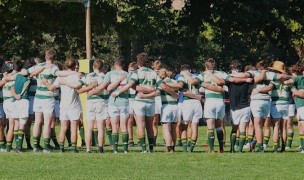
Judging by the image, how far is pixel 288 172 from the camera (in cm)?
1956

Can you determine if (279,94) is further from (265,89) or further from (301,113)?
(265,89)

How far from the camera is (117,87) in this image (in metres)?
24.2

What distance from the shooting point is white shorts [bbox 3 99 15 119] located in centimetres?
2466

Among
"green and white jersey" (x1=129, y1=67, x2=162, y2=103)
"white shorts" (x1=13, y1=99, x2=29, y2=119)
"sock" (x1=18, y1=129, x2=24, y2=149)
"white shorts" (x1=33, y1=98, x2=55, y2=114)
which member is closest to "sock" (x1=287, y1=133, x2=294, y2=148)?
"green and white jersey" (x1=129, y1=67, x2=162, y2=103)

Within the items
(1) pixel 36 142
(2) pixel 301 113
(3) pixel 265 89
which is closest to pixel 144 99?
(1) pixel 36 142

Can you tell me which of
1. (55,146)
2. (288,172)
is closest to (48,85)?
(55,146)

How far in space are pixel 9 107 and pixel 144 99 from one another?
344cm

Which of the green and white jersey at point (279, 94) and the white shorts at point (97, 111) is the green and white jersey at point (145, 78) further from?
the green and white jersey at point (279, 94)

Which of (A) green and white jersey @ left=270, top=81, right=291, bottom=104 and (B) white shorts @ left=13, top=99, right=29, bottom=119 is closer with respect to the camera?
(B) white shorts @ left=13, top=99, right=29, bottom=119

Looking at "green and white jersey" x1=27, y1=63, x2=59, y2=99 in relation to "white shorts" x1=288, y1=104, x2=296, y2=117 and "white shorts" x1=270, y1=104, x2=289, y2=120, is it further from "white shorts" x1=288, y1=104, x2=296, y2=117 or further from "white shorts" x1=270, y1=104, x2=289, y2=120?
"white shorts" x1=288, y1=104, x2=296, y2=117

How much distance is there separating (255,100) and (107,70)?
11.8 feet

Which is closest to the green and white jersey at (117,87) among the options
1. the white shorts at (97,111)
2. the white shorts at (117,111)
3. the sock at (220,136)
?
the white shorts at (117,111)

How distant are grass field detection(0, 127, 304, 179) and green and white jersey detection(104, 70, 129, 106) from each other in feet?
6.64

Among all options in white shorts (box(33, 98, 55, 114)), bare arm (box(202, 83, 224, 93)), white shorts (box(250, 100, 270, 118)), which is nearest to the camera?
bare arm (box(202, 83, 224, 93))
